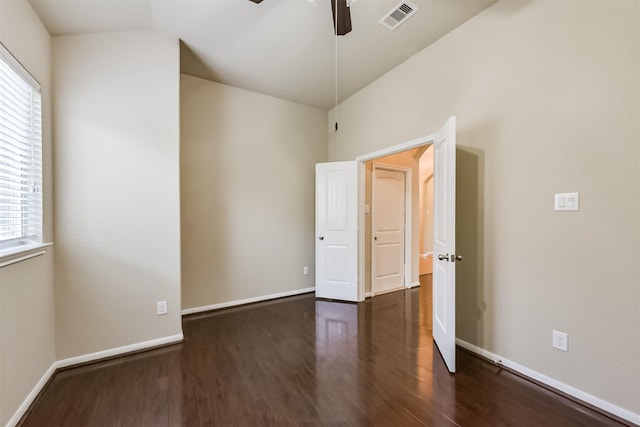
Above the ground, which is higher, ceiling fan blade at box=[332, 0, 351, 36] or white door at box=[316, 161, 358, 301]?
ceiling fan blade at box=[332, 0, 351, 36]

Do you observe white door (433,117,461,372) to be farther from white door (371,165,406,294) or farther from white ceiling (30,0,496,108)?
white door (371,165,406,294)

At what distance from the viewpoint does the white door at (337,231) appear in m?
3.78

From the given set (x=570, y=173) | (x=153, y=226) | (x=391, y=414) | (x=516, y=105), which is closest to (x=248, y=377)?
(x=391, y=414)

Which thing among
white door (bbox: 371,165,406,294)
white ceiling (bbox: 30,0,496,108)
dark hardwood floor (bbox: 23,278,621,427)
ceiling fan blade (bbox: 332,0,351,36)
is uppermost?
white ceiling (bbox: 30,0,496,108)

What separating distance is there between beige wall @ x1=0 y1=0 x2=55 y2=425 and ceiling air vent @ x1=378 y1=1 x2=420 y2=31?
267 centimetres

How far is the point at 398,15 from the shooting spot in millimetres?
2355

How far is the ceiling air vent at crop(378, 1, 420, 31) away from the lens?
2.26m

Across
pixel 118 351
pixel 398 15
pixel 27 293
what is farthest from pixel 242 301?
pixel 398 15

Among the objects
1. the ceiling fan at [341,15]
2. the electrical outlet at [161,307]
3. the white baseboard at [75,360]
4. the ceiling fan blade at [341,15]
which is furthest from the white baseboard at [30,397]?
the ceiling fan blade at [341,15]

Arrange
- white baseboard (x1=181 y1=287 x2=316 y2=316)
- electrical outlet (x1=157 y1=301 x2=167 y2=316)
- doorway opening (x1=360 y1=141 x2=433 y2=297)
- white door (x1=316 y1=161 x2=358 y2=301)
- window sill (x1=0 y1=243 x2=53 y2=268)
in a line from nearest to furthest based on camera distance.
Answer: window sill (x1=0 y1=243 x2=53 y2=268) < electrical outlet (x1=157 y1=301 x2=167 y2=316) < white baseboard (x1=181 y1=287 x2=316 y2=316) < white door (x1=316 y1=161 x2=358 y2=301) < doorway opening (x1=360 y1=141 x2=433 y2=297)

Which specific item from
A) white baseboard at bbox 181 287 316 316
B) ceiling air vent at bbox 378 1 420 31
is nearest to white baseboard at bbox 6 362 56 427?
white baseboard at bbox 181 287 316 316

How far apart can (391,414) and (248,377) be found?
108cm

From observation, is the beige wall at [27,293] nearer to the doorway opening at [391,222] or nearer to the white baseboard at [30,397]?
the white baseboard at [30,397]

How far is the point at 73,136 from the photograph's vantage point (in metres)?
2.24
